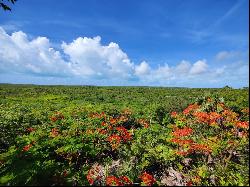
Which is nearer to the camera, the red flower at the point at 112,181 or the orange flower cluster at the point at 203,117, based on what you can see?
the red flower at the point at 112,181

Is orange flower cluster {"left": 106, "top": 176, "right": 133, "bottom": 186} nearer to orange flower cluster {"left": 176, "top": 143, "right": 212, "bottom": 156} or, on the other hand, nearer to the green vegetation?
the green vegetation

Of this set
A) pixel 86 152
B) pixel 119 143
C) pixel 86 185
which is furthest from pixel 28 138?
pixel 86 185

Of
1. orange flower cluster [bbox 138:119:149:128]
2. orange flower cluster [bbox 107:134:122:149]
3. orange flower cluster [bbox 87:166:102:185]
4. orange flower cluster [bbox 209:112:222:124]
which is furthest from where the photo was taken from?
A: orange flower cluster [bbox 138:119:149:128]

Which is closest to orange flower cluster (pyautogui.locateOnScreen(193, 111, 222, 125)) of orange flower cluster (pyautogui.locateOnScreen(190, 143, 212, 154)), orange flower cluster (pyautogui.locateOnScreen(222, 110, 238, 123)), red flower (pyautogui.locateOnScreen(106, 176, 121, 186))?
orange flower cluster (pyautogui.locateOnScreen(222, 110, 238, 123))

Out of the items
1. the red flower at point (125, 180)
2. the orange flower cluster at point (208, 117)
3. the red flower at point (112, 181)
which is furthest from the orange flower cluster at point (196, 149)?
the red flower at point (112, 181)

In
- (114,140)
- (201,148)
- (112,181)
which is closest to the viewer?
(112,181)

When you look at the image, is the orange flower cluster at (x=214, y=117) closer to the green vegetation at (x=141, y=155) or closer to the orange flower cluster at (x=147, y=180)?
the green vegetation at (x=141, y=155)

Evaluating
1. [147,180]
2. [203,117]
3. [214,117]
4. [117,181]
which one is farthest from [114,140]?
[214,117]

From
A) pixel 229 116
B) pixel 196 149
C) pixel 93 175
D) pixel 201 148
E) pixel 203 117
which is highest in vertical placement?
pixel 229 116

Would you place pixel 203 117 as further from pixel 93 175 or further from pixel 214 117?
pixel 93 175

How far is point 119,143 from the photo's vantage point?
14406 millimetres

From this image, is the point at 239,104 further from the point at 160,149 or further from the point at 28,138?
the point at 28,138

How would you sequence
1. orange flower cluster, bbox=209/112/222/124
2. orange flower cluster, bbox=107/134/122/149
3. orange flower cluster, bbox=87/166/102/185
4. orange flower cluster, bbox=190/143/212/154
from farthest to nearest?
1. orange flower cluster, bbox=107/134/122/149
2. orange flower cluster, bbox=209/112/222/124
3. orange flower cluster, bbox=190/143/212/154
4. orange flower cluster, bbox=87/166/102/185

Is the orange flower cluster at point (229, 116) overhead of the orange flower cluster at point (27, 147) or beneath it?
overhead
